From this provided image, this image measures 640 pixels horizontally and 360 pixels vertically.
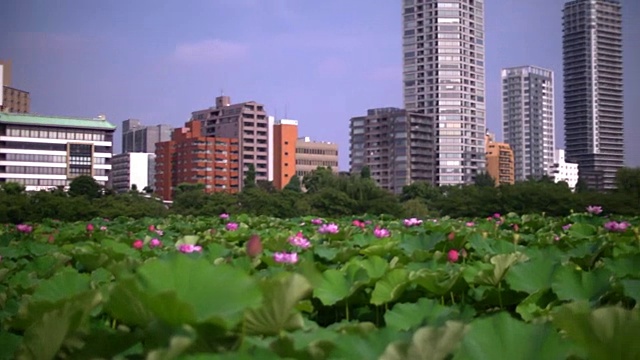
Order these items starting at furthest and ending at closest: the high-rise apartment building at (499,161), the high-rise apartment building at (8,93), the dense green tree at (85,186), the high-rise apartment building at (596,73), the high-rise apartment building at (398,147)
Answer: the high-rise apartment building at (499,161)
the high-rise apartment building at (398,147)
the dense green tree at (85,186)
the high-rise apartment building at (596,73)
the high-rise apartment building at (8,93)

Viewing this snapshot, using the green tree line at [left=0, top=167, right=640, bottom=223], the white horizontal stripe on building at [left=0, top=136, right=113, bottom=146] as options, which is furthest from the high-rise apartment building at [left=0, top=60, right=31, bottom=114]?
the white horizontal stripe on building at [left=0, top=136, right=113, bottom=146]

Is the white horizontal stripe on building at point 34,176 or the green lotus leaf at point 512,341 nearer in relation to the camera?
the green lotus leaf at point 512,341

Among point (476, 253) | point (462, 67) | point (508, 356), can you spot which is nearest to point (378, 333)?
point (508, 356)

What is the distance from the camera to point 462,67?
43406mm

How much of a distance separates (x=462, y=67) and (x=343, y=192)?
28.1m

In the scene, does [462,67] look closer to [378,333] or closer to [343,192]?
[343,192]

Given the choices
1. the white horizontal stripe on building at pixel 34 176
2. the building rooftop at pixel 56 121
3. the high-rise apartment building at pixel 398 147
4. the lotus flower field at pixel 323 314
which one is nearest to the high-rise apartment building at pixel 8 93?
the building rooftop at pixel 56 121

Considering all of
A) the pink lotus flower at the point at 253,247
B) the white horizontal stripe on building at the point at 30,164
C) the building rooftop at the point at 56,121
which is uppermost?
the building rooftop at the point at 56,121

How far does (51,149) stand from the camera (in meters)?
18.5

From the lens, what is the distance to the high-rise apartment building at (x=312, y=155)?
48312 millimetres

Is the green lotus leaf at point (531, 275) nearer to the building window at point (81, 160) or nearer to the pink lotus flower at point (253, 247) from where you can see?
the pink lotus flower at point (253, 247)

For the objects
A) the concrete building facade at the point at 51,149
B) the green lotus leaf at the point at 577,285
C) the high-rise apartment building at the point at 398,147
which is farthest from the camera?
the high-rise apartment building at the point at 398,147

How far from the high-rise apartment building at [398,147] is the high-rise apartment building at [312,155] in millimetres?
5166

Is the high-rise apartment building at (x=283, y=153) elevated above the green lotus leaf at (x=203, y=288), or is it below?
above
